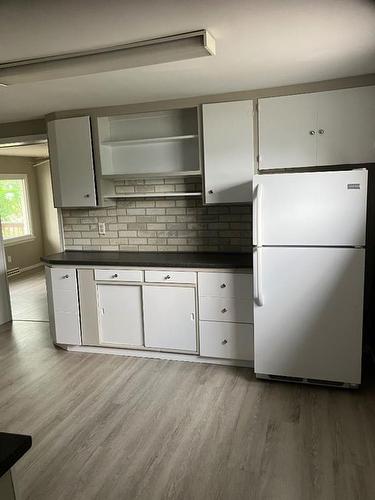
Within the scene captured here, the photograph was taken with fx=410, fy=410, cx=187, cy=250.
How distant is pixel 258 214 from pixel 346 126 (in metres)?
1.01

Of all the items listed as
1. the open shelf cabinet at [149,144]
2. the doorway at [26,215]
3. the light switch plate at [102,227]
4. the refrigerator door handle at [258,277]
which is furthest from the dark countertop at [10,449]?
the doorway at [26,215]

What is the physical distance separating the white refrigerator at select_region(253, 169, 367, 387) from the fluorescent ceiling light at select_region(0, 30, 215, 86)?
1.05 m

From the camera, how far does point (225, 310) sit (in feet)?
10.9

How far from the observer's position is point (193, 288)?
11.1 ft

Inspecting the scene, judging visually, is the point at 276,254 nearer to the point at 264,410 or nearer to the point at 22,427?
the point at 264,410

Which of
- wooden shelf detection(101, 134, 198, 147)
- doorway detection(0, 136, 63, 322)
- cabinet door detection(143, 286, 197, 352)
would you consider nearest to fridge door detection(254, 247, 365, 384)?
cabinet door detection(143, 286, 197, 352)

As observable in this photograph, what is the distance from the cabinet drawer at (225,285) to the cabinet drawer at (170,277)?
0.28ft

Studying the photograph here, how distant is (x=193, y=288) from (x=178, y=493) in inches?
63.6

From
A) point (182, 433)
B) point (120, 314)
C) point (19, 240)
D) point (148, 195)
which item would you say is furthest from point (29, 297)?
point (182, 433)

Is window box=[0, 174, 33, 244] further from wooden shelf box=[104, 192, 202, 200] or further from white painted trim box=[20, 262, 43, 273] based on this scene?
wooden shelf box=[104, 192, 202, 200]

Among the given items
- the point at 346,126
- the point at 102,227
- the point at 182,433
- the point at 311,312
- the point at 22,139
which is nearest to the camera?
the point at 182,433

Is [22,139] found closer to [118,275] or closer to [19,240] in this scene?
[118,275]

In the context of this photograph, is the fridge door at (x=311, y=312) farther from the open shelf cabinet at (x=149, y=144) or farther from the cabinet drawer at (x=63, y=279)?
the cabinet drawer at (x=63, y=279)

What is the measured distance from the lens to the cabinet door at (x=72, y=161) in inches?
147
